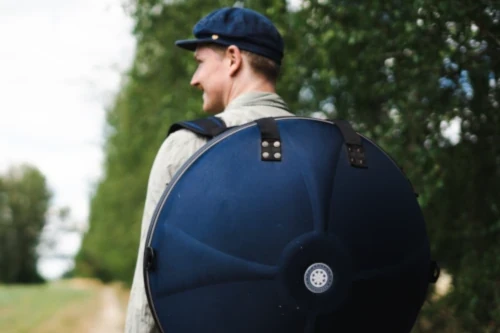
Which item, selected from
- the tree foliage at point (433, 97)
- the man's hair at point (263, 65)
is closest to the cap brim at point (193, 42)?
the man's hair at point (263, 65)

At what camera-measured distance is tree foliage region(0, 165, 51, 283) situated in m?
102

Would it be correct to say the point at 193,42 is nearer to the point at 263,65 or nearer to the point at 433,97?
the point at 263,65

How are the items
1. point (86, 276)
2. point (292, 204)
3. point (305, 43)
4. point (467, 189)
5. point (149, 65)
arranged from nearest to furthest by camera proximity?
point (292, 204) → point (467, 189) → point (305, 43) → point (149, 65) → point (86, 276)

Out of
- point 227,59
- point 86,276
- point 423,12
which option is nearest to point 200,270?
point 227,59

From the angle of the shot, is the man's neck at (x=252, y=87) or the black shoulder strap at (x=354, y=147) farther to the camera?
the man's neck at (x=252, y=87)

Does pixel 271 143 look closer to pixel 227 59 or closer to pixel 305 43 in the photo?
pixel 227 59

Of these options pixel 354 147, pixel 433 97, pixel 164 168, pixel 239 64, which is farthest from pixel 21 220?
pixel 354 147

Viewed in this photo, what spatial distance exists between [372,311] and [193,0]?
8129mm

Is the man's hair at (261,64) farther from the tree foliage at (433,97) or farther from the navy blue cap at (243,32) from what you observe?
the tree foliage at (433,97)

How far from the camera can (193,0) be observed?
33.1 ft

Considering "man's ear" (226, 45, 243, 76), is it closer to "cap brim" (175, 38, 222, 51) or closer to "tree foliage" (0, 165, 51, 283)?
"cap brim" (175, 38, 222, 51)

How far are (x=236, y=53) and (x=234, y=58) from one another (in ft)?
0.06

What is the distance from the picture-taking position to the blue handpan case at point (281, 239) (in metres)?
2.28

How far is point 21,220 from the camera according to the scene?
10800 cm
